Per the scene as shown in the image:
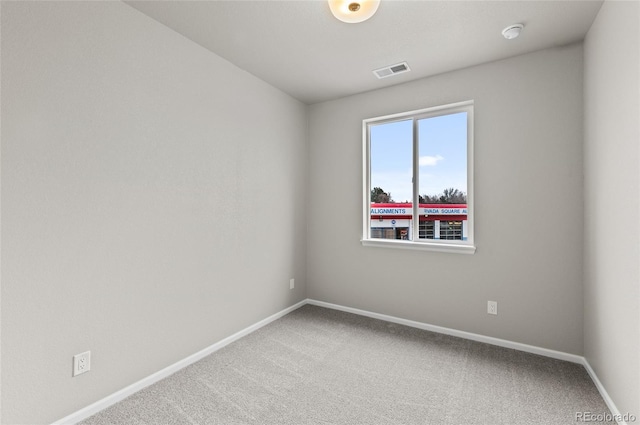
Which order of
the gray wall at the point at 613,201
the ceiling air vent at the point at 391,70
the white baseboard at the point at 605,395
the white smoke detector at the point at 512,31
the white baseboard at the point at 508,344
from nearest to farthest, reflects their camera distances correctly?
the gray wall at the point at 613,201
the white baseboard at the point at 605,395
the white baseboard at the point at 508,344
the white smoke detector at the point at 512,31
the ceiling air vent at the point at 391,70

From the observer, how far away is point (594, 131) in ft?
6.84

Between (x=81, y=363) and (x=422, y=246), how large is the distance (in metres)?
2.80

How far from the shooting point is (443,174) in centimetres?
304

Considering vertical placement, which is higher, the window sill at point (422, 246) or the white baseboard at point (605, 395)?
the window sill at point (422, 246)

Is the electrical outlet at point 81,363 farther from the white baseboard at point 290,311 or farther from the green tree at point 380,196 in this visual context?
the green tree at point 380,196

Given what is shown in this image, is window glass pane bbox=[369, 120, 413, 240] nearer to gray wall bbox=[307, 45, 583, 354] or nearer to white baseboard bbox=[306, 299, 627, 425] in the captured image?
gray wall bbox=[307, 45, 583, 354]

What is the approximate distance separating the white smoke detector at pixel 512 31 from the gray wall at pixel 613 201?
446mm

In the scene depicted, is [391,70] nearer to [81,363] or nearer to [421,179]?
[421,179]

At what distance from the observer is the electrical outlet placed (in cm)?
172

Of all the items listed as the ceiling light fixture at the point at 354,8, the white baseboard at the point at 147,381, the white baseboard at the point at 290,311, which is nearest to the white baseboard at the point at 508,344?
the white baseboard at the point at 290,311

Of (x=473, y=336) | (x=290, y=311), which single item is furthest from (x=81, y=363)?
(x=473, y=336)

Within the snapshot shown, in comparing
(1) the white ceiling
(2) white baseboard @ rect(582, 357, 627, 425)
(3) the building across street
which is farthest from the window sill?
(1) the white ceiling

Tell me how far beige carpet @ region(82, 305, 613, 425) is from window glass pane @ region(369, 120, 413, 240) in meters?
1.20

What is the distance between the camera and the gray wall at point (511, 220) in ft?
7.79
